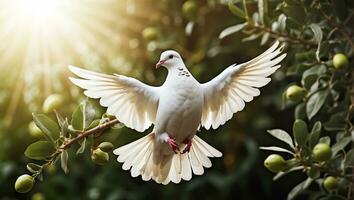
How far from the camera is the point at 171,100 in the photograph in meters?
1.07

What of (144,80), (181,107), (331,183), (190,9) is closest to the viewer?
(181,107)

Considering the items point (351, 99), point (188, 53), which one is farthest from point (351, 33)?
point (188, 53)

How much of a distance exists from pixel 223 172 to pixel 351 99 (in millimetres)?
1051

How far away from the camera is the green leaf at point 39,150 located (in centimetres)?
132

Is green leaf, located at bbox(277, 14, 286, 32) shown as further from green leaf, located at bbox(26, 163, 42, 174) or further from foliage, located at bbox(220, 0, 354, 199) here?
green leaf, located at bbox(26, 163, 42, 174)

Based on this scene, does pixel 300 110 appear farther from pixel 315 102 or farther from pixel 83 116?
pixel 83 116

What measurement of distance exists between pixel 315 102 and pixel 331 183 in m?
0.22

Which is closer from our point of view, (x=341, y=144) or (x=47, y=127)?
(x=47, y=127)

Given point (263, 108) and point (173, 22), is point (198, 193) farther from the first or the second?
point (173, 22)

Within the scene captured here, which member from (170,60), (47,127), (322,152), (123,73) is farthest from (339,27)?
(123,73)

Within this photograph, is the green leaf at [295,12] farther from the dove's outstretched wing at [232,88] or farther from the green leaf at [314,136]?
the dove's outstretched wing at [232,88]

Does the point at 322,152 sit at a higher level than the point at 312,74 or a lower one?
lower

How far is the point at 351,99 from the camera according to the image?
65.1 inches

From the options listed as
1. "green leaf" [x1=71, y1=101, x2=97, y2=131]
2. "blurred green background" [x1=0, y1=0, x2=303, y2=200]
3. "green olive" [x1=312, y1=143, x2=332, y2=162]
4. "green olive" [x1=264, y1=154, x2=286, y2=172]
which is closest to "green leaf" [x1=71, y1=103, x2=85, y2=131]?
"green leaf" [x1=71, y1=101, x2=97, y2=131]
